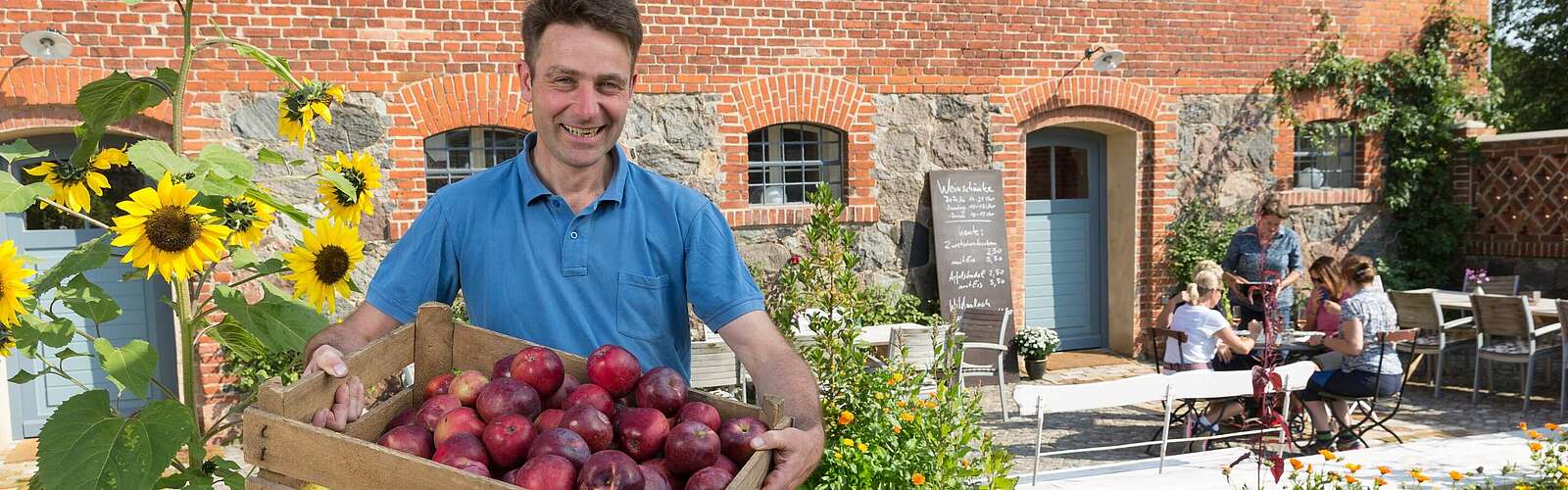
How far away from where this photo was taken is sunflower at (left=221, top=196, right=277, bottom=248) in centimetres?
231

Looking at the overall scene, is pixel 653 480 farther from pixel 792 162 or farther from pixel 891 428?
Answer: pixel 792 162

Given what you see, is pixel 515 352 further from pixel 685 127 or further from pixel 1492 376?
pixel 1492 376

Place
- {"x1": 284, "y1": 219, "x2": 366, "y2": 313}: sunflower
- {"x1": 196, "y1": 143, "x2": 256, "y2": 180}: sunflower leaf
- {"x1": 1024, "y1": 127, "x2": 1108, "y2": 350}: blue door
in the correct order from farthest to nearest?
1. {"x1": 1024, "y1": 127, "x2": 1108, "y2": 350}: blue door
2. {"x1": 284, "y1": 219, "x2": 366, "y2": 313}: sunflower
3. {"x1": 196, "y1": 143, "x2": 256, "y2": 180}: sunflower leaf

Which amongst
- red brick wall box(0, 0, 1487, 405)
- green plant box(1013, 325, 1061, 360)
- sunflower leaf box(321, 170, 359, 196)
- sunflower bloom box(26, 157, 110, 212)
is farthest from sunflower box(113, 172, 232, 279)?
green plant box(1013, 325, 1061, 360)

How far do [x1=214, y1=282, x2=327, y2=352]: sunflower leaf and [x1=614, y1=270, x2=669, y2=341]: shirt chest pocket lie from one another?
0.75m

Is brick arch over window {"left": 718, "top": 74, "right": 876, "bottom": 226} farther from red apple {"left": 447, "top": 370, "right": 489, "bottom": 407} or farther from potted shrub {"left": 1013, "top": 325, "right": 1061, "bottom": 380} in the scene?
red apple {"left": 447, "top": 370, "right": 489, "bottom": 407}

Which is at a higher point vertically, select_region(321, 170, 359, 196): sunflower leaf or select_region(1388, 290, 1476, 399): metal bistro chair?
select_region(321, 170, 359, 196): sunflower leaf

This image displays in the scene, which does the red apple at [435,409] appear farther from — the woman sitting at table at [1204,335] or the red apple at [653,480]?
the woman sitting at table at [1204,335]

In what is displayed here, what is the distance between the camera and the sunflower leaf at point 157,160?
216 cm

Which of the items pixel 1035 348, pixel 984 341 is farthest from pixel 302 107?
pixel 1035 348

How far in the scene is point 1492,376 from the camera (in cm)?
884

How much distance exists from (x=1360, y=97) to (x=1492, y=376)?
309 cm

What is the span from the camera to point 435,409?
1.68 m

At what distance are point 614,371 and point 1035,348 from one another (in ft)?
26.3
